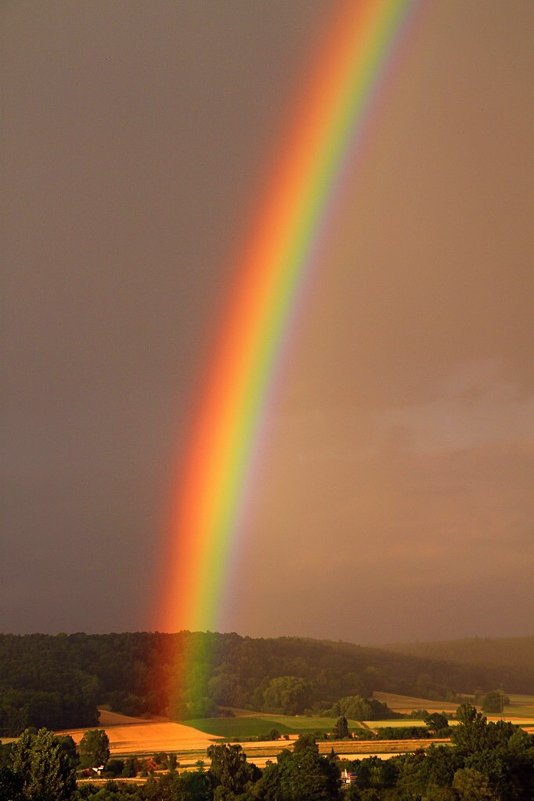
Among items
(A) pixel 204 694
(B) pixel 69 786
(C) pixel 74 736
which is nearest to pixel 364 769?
(B) pixel 69 786

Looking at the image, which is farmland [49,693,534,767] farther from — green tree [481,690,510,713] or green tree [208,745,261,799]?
green tree [208,745,261,799]

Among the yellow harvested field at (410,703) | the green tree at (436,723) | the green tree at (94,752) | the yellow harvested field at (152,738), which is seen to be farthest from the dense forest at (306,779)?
Result: the yellow harvested field at (410,703)

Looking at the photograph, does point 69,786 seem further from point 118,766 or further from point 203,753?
point 203,753

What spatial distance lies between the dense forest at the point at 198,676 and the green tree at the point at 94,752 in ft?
54.3

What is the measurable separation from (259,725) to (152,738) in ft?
36.8

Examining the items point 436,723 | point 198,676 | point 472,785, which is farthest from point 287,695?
point 472,785

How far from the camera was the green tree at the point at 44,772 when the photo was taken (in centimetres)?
3597

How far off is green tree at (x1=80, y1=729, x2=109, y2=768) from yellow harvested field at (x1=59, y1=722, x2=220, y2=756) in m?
2.57

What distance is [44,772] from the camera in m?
37.8

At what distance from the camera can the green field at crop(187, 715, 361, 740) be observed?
221ft

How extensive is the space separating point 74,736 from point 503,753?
3340 centimetres

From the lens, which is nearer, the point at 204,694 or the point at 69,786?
the point at 69,786

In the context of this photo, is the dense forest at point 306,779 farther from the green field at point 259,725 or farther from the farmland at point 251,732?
the green field at point 259,725

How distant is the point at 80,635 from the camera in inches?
3620
